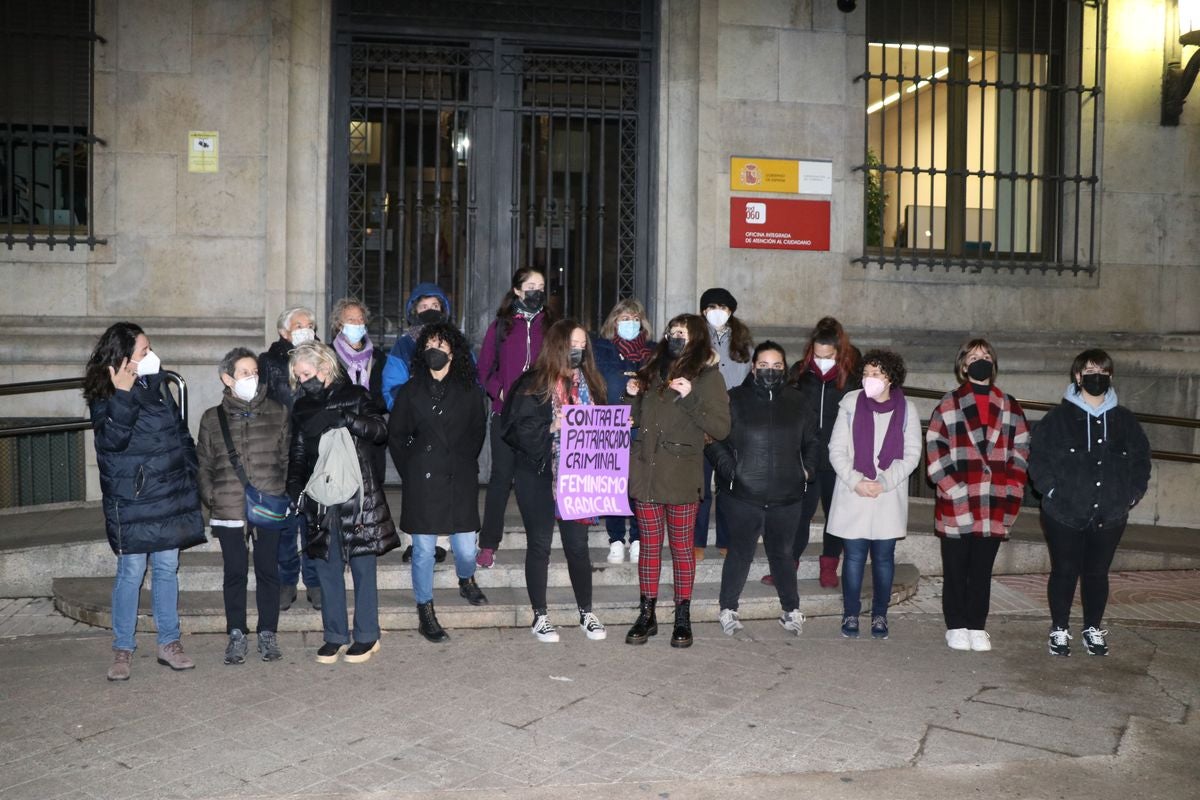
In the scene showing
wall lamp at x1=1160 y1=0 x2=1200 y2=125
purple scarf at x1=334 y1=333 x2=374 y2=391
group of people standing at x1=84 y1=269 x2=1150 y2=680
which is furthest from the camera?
wall lamp at x1=1160 y1=0 x2=1200 y2=125

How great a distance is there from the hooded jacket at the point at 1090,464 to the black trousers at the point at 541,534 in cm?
261

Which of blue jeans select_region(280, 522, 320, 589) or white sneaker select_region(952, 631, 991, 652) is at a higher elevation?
blue jeans select_region(280, 522, 320, 589)

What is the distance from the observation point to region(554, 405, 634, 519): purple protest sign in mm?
7121

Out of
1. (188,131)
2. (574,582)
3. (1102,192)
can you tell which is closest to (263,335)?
(188,131)

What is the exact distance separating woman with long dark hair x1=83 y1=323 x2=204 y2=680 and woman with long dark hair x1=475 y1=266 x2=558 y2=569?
74.4 inches

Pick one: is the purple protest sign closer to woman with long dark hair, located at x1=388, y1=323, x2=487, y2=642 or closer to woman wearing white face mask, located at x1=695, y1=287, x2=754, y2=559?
woman with long dark hair, located at x1=388, y1=323, x2=487, y2=642

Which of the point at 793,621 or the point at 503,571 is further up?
the point at 503,571

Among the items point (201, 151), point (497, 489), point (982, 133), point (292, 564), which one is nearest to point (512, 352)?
point (497, 489)

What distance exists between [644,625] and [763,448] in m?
1.22

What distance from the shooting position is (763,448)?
23.9 feet

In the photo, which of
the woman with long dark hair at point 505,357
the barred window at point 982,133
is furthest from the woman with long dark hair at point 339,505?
the barred window at point 982,133

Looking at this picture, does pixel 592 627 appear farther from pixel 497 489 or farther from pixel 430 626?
pixel 497 489

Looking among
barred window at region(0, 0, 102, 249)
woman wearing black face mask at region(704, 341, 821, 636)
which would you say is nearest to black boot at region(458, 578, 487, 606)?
woman wearing black face mask at region(704, 341, 821, 636)

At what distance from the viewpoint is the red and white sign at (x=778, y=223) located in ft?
34.8
